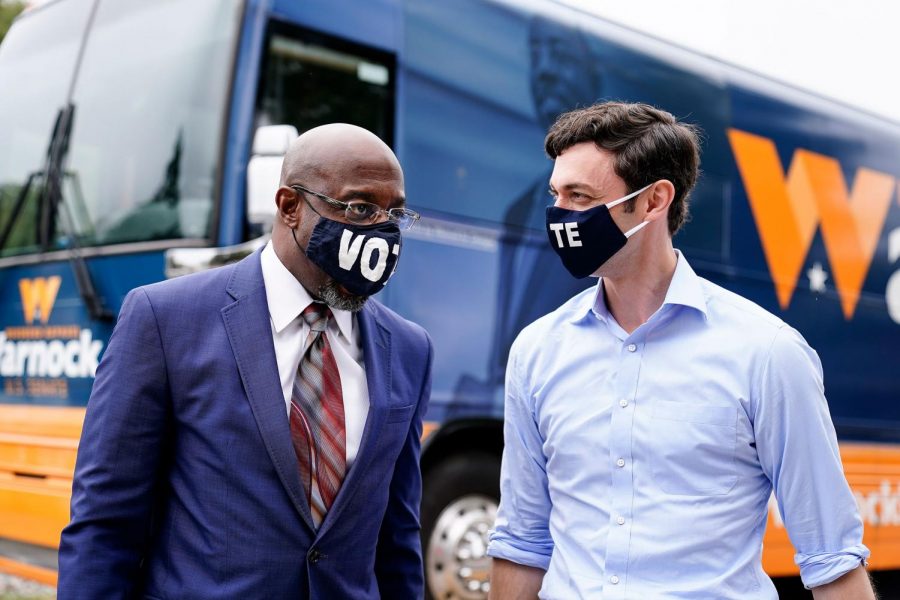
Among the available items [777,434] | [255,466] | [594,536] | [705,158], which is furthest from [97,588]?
[705,158]

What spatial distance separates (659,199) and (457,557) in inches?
118

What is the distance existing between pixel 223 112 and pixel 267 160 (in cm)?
41

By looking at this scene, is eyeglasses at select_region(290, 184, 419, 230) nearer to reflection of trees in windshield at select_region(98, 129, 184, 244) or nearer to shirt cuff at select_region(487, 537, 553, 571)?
shirt cuff at select_region(487, 537, 553, 571)

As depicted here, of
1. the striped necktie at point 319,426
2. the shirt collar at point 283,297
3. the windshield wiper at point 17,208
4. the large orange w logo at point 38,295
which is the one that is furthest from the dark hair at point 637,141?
the windshield wiper at point 17,208

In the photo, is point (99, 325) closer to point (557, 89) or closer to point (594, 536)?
point (557, 89)

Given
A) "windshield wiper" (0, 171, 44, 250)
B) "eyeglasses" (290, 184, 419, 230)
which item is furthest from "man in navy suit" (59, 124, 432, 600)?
"windshield wiper" (0, 171, 44, 250)

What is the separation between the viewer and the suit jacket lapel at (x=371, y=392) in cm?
228

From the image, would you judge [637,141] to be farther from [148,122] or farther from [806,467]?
[148,122]

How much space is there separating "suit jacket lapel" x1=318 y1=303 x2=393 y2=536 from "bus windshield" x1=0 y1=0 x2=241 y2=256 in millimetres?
2372

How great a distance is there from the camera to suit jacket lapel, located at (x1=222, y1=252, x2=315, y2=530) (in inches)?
87.2

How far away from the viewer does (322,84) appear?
5008mm

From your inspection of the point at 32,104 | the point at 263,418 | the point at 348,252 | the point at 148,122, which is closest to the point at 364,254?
the point at 348,252

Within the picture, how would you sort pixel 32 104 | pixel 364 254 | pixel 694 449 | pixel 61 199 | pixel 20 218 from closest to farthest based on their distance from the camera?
pixel 694 449
pixel 364 254
pixel 61 199
pixel 20 218
pixel 32 104

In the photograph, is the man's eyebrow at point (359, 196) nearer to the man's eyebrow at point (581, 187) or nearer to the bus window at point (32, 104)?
the man's eyebrow at point (581, 187)
